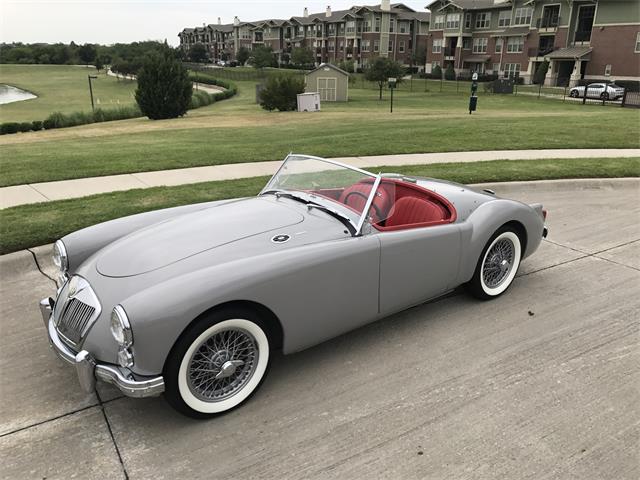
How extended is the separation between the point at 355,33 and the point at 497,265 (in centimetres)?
8765

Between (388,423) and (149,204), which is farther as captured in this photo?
(149,204)

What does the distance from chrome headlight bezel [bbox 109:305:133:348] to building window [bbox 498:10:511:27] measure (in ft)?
222

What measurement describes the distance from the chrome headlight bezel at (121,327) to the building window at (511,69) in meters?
63.1

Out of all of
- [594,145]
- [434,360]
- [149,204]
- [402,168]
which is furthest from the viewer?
[594,145]

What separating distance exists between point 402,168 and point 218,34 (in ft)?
448

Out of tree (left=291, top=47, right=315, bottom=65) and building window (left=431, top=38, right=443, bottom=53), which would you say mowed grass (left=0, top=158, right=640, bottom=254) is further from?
tree (left=291, top=47, right=315, bottom=65)

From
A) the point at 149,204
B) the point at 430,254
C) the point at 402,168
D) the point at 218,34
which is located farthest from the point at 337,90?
the point at 218,34

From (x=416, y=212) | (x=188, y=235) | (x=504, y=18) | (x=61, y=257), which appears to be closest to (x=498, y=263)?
(x=416, y=212)

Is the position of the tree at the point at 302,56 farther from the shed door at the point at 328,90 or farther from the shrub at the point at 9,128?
the shrub at the point at 9,128

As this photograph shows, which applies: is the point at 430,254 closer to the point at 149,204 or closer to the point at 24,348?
the point at 24,348

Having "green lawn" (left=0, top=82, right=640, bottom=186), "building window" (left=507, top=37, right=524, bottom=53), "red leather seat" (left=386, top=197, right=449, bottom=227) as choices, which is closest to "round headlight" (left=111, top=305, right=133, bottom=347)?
"red leather seat" (left=386, top=197, right=449, bottom=227)

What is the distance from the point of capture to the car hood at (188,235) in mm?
3180

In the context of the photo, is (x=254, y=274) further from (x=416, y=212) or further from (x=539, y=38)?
(x=539, y=38)

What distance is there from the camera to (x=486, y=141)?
1231cm
